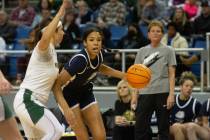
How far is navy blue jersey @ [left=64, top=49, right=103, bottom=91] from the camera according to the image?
8.37 metres

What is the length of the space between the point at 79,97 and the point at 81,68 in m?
0.50

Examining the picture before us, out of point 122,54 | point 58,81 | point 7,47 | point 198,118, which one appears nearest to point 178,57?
point 122,54

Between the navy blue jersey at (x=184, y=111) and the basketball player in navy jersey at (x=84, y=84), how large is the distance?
2.45 metres

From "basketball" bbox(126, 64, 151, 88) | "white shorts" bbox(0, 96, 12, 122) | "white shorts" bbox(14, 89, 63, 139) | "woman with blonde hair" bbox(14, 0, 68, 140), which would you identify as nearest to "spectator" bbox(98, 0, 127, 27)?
"basketball" bbox(126, 64, 151, 88)

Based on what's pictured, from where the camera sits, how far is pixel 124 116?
36.3 feet

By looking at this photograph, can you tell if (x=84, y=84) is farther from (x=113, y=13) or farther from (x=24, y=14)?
(x=24, y=14)

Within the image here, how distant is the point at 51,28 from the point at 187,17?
721 centimetres

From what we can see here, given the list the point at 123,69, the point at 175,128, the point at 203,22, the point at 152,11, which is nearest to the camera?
the point at 175,128

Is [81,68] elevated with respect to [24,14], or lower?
lower

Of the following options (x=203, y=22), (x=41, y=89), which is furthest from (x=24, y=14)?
(x=41, y=89)

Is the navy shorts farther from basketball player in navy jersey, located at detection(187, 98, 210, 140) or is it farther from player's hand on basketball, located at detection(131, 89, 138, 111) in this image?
basketball player in navy jersey, located at detection(187, 98, 210, 140)

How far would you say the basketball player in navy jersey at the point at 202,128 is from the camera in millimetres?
10812

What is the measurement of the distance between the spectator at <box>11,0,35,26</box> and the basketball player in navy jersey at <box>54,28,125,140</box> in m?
7.28

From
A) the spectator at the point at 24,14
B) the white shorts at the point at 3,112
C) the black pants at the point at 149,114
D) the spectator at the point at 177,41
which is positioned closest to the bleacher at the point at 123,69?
the spectator at the point at 177,41
